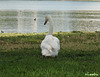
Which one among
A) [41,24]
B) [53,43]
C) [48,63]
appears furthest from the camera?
[41,24]

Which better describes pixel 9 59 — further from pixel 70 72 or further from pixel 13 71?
pixel 70 72

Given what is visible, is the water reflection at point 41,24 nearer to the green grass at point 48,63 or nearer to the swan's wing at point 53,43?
the green grass at point 48,63

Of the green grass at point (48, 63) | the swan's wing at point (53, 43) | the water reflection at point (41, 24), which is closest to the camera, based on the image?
the green grass at point (48, 63)

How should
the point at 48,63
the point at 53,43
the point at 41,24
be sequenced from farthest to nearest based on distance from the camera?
the point at 41,24 < the point at 53,43 < the point at 48,63

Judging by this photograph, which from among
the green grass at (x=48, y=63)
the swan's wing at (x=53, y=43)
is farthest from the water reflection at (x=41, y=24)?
the swan's wing at (x=53, y=43)

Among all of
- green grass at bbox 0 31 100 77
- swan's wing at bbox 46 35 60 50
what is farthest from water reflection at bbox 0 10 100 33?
swan's wing at bbox 46 35 60 50

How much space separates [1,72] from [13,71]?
36 centimetres

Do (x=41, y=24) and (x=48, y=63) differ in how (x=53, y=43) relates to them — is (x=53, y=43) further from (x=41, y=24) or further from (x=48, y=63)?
(x=41, y=24)

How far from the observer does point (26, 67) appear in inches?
347

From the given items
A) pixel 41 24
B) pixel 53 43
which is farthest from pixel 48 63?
pixel 41 24

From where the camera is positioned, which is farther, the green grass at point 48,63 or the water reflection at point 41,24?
the water reflection at point 41,24

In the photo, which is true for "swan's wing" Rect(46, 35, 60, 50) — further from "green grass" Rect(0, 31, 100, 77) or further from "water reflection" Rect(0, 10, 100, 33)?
"water reflection" Rect(0, 10, 100, 33)

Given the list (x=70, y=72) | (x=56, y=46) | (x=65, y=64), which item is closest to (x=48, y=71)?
(x=70, y=72)

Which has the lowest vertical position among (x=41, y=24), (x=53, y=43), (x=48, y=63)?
(x=41, y=24)
